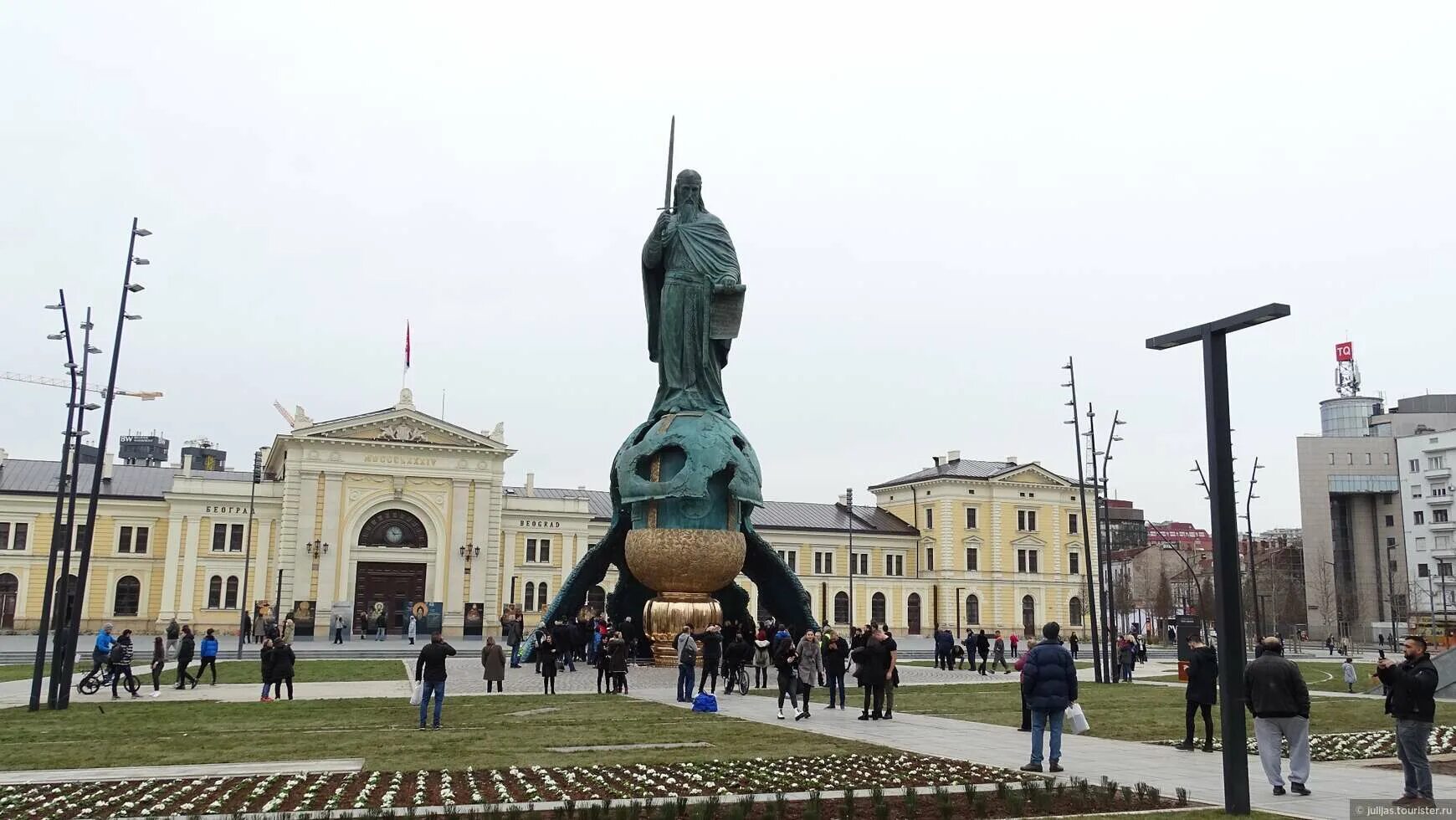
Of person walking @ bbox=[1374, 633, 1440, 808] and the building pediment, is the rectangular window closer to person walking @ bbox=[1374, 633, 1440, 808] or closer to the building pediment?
the building pediment

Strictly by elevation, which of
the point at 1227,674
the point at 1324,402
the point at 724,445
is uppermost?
the point at 1324,402

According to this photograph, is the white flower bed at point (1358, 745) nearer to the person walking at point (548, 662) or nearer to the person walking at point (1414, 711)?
the person walking at point (1414, 711)

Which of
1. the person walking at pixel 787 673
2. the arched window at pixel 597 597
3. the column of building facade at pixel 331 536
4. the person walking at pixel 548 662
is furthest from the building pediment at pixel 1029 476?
the person walking at pixel 787 673

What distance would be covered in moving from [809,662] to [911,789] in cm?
883

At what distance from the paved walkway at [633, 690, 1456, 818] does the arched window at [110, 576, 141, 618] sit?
54.2 m

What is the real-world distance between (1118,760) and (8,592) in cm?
6503

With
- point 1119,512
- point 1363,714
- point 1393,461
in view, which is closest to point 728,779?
point 1363,714

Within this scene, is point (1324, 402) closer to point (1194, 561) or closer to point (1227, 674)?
point (1194, 561)

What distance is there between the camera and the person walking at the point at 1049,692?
473 inches

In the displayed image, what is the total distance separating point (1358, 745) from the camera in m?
14.8

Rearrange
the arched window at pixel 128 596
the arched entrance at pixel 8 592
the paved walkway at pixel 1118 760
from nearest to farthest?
the paved walkway at pixel 1118 760 < the arched entrance at pixel 8 592 < the arched window at pixel 128 596

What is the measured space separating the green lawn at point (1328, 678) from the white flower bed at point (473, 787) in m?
17.4

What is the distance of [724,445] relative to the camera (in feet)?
99.2

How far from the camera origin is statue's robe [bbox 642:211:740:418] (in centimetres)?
3155
